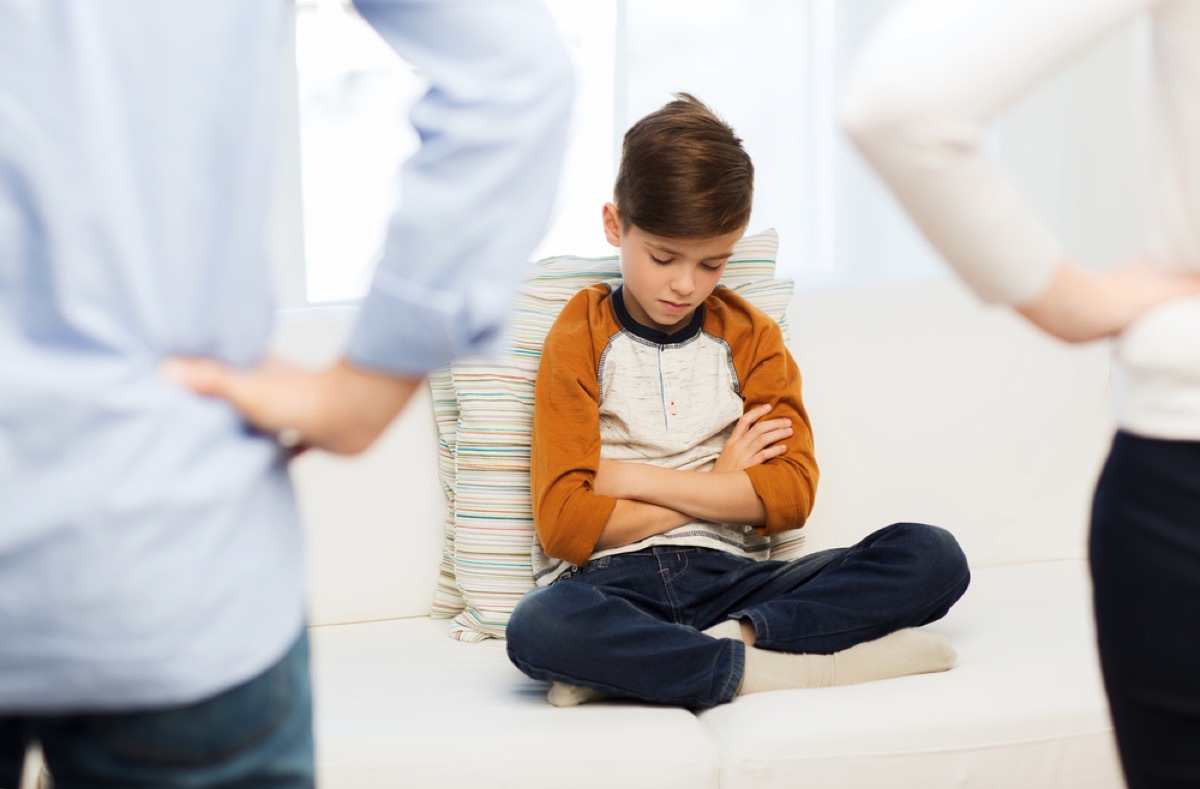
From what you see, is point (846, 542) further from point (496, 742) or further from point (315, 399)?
point (315, 399)

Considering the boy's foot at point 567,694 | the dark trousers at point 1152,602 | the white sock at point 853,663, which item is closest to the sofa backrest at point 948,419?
the white sock at point 853,663

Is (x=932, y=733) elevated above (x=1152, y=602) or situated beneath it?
situated beneath

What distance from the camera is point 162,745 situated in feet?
1.76

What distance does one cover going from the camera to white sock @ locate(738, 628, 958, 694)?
5.33 ft

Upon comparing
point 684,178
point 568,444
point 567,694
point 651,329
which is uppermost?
point 684,178

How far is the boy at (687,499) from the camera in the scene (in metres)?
1.61

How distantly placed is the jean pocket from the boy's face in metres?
1.34

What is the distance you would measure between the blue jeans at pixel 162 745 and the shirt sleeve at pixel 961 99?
38 cm

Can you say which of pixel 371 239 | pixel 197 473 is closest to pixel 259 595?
pixel 197 473

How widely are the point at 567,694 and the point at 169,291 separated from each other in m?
1.14

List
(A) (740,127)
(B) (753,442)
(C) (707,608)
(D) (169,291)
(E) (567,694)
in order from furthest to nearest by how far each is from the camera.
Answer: (A) (740,127), (B) (753,442), (C) (707,608), (E) (567,694), (D) (169,291)

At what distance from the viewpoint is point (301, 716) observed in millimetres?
582

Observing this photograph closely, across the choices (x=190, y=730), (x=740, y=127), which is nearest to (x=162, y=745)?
(x=190, y=730)

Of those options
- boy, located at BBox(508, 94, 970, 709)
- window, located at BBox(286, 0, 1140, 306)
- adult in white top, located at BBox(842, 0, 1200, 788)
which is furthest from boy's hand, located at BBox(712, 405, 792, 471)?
adult in white top, located at BBox(842, 0, 1200, 788)
